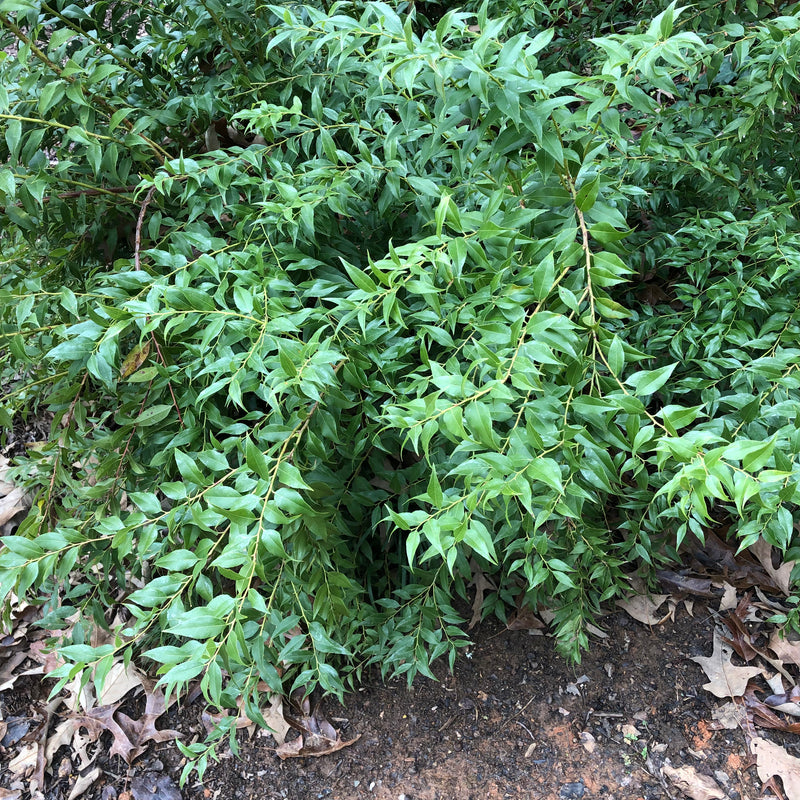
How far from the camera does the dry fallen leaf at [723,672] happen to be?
2.14 m

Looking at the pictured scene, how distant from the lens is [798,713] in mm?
2086

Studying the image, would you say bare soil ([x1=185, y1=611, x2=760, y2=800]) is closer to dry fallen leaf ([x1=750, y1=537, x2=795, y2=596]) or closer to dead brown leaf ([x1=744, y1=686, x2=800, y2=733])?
dead brown leaf ([x1=744, y1=686, x2=800, y2=733])

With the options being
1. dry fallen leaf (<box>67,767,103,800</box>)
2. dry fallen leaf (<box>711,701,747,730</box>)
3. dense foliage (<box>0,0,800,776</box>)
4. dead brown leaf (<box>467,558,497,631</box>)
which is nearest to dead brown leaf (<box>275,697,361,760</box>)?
dense foliage (<box>0,0,800,776</box>)

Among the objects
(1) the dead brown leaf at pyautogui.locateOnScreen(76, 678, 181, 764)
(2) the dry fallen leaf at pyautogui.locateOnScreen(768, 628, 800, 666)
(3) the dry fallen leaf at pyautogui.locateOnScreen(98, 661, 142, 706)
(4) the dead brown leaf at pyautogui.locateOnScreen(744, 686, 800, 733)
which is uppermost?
(2) the dry fallen leaf at pyautogui.locateOnScreen(768, 628, 800, 666)

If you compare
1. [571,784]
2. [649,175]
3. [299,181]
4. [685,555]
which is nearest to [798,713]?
[685,555]

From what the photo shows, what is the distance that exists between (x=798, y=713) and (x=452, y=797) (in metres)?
1.15

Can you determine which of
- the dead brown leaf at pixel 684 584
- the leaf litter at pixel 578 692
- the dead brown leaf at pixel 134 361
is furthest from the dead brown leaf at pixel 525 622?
the dead brown leaf at pixel 134 361

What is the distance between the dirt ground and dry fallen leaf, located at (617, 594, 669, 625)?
1.2 inches

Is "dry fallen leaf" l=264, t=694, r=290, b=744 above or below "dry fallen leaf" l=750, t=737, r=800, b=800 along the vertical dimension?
below

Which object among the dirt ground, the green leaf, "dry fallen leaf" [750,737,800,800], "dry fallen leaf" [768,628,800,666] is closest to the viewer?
the green leaf

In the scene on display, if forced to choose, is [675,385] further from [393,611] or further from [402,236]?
[393,611]

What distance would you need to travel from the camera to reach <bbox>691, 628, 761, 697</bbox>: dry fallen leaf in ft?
7.04

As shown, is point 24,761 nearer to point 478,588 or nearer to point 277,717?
point 277,717

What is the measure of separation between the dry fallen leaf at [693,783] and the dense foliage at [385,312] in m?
0.49
